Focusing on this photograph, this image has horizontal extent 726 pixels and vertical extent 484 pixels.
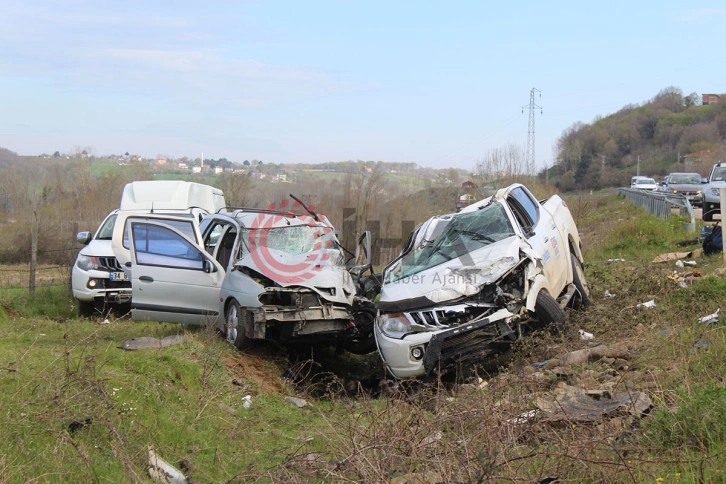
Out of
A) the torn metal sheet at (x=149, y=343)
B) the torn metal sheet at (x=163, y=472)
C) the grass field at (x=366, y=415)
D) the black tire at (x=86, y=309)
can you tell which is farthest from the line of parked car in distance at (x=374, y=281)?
the torn metal sheet at (x=163, y=472)

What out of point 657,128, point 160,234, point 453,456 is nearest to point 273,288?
point 160,234

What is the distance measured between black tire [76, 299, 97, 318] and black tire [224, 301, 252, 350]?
4213mm

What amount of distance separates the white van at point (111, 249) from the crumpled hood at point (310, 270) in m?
2.58

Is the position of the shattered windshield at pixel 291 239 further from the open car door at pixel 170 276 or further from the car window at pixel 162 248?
the car window at pixel 162 248

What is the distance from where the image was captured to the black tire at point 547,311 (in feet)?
25.6

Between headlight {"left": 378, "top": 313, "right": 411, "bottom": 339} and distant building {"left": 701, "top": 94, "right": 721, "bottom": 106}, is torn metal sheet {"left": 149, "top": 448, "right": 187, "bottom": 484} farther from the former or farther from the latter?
distant building {"left": 701, "top": 94, "right": 721, "bottom": 106}

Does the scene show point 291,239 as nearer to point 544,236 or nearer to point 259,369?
point 259,369

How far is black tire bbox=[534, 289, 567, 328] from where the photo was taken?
25.6 ft

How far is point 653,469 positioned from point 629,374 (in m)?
2.17

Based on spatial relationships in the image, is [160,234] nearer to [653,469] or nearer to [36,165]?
[653,469]

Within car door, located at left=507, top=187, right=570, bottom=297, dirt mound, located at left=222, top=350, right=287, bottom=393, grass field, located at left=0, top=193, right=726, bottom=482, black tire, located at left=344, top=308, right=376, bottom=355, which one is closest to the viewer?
grass field, located at left=0, top=193, right=726, bottom=482

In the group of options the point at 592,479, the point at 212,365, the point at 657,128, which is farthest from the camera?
the point at 657,128

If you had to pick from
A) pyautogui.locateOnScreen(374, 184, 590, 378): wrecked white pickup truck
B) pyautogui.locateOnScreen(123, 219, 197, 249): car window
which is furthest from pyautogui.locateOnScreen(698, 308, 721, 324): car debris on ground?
pyautogui.locateOnScreen(123, 219, 197, 249): car window

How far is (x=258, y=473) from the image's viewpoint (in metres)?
4.48
